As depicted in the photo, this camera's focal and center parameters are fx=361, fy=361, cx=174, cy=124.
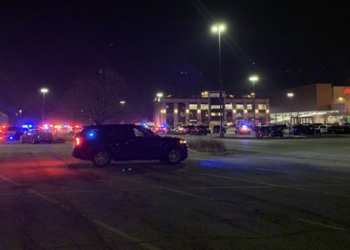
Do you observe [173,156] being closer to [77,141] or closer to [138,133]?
[138,133]

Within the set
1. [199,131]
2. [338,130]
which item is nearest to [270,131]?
[199,131]

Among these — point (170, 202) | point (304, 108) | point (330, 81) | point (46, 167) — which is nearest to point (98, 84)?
point (46, 167)

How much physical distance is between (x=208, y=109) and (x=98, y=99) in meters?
106

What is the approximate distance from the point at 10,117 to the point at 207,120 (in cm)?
6978

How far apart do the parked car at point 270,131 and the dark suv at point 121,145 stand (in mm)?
31343

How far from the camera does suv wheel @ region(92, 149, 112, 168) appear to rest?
50.7ft

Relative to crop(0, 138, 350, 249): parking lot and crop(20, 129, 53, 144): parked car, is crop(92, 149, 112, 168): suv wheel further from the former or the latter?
crop(20, 129, 53, 144): parked car

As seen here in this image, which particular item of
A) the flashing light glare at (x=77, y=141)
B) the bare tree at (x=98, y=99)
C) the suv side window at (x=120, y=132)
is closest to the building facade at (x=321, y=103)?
the bare tree at (x=98, y=99)

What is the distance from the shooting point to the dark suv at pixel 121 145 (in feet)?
50.9

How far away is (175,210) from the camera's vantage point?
25.6ft

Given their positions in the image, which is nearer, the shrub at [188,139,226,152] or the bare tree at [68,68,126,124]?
the shrub at [188,139,226,152]

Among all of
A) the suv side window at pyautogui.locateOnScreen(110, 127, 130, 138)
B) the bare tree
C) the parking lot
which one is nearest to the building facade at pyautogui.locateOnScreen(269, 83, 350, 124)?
the bare tree

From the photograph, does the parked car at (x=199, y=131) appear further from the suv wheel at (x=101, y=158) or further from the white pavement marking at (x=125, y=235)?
the white pavement marking at (x=125, y=235)

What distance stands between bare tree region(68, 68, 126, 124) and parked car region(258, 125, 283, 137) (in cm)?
2035
